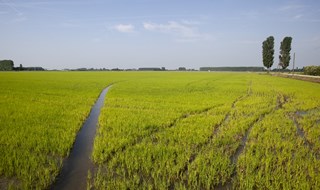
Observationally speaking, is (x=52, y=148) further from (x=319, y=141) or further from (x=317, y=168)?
(x=319, y=141)

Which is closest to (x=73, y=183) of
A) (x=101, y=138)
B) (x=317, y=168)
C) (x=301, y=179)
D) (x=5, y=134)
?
(x=101, y=138)

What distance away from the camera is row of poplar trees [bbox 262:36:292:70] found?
6350 cm

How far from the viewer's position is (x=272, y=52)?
66.4 meters

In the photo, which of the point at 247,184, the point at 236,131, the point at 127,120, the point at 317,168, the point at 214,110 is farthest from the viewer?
the point at 214,110

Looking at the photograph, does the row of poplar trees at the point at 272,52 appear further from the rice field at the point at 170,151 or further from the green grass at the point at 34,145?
the green grass at the point at 34,145

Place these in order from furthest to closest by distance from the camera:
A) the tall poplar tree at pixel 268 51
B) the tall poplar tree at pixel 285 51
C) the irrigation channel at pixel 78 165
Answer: the tall poplar tree at pixel 268 51, the tall poplar tree at pixel 285 51, the irrigation channel at pixel 78 165

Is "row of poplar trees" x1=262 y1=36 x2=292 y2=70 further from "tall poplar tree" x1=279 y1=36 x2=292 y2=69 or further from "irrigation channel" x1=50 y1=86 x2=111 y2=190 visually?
"irrigation channel" x1=50 y1=86 x2=111 y2=190

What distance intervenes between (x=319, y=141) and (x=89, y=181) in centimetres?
712

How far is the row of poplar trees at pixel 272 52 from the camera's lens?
208 feet

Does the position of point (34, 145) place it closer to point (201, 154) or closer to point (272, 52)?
point (201, 154)

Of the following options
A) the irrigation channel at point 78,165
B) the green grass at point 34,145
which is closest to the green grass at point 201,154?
the irrigation channel at point 78,165

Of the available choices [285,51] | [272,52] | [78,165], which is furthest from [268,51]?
[78,165]

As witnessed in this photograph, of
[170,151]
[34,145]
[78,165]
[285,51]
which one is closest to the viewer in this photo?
[78,165]

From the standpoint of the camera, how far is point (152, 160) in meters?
5.21
